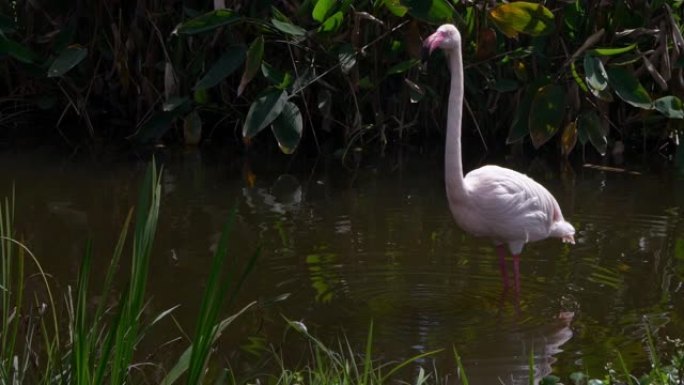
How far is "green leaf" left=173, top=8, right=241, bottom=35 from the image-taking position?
7.00 meters

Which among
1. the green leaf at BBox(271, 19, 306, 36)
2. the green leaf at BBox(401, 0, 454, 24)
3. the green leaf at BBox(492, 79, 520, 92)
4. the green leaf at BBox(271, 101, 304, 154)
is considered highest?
the green leaf at BBox(401, 0, 454, 24)

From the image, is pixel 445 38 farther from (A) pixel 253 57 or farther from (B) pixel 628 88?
(B) pixel 628 88

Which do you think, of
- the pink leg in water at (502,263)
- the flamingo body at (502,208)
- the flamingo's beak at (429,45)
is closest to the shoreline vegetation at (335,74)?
the pink leg in water at (502,263)

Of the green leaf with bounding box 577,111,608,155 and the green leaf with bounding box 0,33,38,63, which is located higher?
the green leaf with bounding box 0,33,38,63

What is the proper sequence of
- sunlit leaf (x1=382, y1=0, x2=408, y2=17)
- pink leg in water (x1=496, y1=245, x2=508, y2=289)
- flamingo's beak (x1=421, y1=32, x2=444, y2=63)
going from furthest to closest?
sunlit leaf (x1=382, y1=0, x2=408, y2=17) → pink leg in water (x1=496, y1=245, x2=508, y2=289) → flamingo's beak (x1=421, y1=32, x2=444, y2=63)

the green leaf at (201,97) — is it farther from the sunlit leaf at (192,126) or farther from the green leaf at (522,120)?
the green leaf at (522,120)

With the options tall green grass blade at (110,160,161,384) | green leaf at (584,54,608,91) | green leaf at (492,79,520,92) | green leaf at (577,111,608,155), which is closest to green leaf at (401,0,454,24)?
green leaf at (492,79,520,92)

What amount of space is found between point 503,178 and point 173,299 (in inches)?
61.4

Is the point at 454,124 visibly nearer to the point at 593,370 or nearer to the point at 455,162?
the point at 455,162

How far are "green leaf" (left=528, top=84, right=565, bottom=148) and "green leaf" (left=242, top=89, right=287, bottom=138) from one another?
1.60 m

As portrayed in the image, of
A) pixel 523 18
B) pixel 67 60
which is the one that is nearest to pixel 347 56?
pixel 523 18

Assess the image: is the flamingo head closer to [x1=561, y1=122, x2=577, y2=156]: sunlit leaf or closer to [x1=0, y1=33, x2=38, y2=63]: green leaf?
[x1=561, y1=122, x2=577, y2=156]: sunlit leaf

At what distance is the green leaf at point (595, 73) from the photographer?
6.76 meters

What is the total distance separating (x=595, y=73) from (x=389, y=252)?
2.06 m
